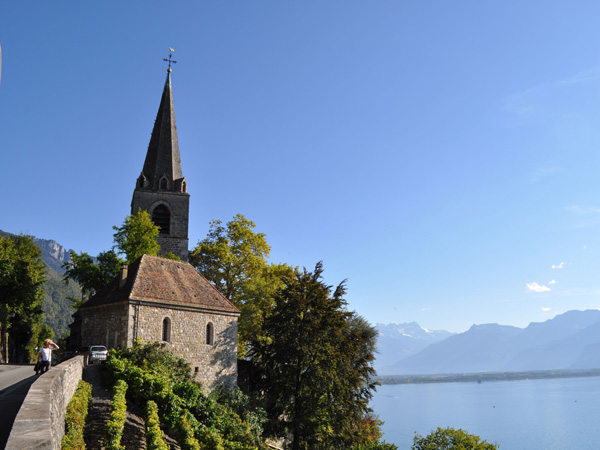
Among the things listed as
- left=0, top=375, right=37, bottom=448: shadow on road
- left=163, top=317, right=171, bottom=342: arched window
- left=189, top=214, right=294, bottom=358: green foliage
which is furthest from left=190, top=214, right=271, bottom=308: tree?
left=0, top=375, right=37, bottom=448: shadow on road

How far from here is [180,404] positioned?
21.4m

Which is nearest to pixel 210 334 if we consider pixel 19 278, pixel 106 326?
pixel 106 326

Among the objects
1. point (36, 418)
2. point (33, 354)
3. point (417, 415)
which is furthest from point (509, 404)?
point (36, 418)

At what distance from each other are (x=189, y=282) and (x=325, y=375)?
10232mm

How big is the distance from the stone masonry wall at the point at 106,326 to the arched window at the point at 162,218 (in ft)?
63.4

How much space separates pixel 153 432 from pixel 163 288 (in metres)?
14.7

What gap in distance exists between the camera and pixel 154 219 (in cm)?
5012

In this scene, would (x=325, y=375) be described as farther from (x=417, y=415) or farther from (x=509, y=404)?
(x=509, y=404)

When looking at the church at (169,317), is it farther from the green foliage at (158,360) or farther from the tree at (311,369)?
the tree at (311,369)

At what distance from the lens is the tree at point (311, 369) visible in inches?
1166

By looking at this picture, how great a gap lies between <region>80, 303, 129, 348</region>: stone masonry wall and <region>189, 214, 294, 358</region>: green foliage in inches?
464

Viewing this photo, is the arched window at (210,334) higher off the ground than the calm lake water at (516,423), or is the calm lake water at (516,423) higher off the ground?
the arched window at (210,334)

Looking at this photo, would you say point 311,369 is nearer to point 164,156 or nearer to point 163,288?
point 163,288

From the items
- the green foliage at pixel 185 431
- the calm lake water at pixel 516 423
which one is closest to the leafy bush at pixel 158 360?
the green foliage at pixel 185 431
